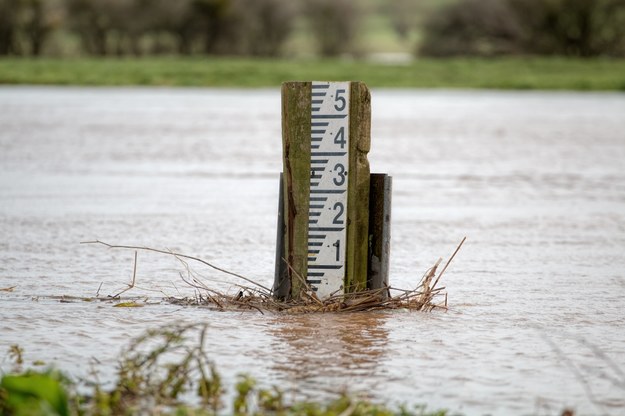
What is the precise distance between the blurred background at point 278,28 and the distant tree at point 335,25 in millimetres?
42

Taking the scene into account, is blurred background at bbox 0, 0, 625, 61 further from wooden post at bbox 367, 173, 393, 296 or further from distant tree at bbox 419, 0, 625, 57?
wooden post at bbox 367, 173, 393, 296

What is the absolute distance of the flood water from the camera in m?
5.22

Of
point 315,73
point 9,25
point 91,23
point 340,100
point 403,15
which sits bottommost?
point 340,100

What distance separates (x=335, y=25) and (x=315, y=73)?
18.3 metres

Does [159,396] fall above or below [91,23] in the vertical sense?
below

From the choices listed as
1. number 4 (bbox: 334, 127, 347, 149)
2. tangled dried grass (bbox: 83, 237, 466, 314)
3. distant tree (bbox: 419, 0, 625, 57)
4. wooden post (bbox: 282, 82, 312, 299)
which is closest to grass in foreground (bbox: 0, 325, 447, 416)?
tangled dried grass (bbox: 83, 237, 466, 314)

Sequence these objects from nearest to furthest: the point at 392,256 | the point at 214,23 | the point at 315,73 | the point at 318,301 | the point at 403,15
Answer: the point at 318,301 < the point at 392,256 < the point at 315,73 < the point at 214,23 < the point at 403,15

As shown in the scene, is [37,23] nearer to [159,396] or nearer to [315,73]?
[315,73]

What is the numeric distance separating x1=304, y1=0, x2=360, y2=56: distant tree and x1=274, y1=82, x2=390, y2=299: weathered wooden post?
47429 millimetres

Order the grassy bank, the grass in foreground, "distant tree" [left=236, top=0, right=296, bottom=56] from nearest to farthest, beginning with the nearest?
the grass in foreground, the grassy bank, "distant tree" [left=236, top=0, right=296, bottom=56]

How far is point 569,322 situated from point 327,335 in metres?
1.29

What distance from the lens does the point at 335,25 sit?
54.1 m

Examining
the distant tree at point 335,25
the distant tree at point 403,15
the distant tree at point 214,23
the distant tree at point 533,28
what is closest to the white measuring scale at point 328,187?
the distant tree at point 533,28

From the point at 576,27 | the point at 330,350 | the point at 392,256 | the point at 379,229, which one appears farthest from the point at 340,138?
the point at 576,27
